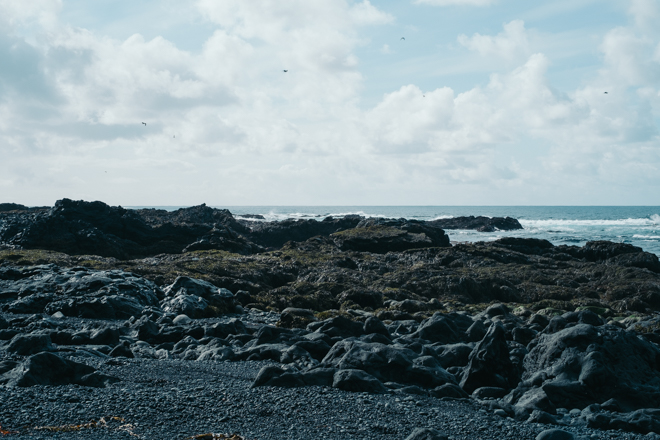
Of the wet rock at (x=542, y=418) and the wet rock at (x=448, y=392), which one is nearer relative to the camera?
the wet rock at (x=542, y=418)

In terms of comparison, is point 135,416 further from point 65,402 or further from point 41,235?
point 41,235

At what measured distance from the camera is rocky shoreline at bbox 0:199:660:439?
8141mm

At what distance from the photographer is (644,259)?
28.8m

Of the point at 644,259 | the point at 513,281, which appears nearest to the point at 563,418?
the point at 513,281

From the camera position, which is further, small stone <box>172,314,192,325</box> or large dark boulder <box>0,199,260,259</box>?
large dark boulder <box>0,199,260,259</box>

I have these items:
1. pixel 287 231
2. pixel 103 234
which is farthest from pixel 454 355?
pixel 287 231

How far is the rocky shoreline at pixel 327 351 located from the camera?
8141mm

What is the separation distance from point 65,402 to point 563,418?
27.5 ft

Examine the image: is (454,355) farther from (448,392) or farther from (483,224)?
(483,224)

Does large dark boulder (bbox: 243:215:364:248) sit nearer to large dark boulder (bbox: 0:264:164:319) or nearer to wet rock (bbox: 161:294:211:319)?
large dark boulder (bbox: 0:264:164:319)

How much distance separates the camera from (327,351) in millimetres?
12102

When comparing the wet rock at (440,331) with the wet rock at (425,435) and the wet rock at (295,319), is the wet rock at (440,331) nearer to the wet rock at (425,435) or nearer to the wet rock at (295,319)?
the wet rock at (295,319)

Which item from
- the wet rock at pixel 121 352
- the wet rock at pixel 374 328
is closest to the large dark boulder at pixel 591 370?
the wet rock at pixel 374 328

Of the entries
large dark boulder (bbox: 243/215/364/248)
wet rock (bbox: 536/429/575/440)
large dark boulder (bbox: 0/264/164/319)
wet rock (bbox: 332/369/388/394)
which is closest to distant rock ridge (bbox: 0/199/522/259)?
large dark boulder (bbox: 0/264/164/319)
